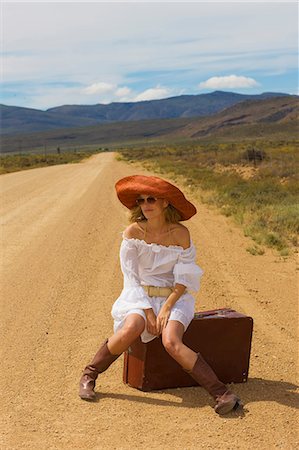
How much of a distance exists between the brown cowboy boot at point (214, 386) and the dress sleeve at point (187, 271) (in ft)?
1.77

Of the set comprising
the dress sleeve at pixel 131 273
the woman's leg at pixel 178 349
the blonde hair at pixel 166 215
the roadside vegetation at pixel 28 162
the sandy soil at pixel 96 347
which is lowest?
the roadside vegetation at pixel 28 162

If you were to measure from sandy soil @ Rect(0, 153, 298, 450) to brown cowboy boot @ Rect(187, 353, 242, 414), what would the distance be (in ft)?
0.25

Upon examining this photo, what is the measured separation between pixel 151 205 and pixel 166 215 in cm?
15

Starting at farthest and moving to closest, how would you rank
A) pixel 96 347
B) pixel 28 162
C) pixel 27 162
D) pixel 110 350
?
pixel 28 162 < pixel 27 162 < pixel 96 347 < pixel 110 350

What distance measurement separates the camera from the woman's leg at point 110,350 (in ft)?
14.7

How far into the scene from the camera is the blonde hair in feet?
15.7

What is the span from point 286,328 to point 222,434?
2.38 m

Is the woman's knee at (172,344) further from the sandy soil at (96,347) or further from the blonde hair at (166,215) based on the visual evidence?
the blonde hair at (166,215)

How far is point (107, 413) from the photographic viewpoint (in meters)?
4.28

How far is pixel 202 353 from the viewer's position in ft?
15.5

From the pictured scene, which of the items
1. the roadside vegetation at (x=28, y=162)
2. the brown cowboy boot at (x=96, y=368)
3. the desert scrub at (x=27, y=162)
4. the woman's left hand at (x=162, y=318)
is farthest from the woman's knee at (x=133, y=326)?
the desert scrub at (x=27, y=162)

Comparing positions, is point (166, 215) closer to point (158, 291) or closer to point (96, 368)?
point (158, 291)

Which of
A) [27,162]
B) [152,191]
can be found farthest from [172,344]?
[27,162]

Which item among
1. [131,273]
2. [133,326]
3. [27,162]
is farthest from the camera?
[27,162]
